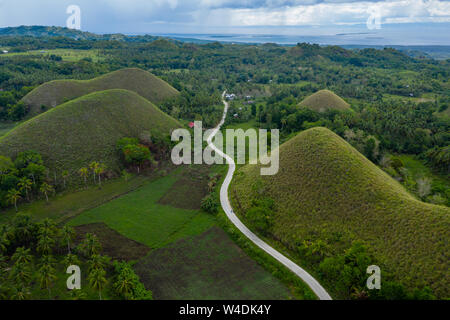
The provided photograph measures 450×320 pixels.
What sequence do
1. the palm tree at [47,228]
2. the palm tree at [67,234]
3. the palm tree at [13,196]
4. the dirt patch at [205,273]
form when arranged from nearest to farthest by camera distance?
the dirt patch at [205,273] → the palm tree at [67,234] → the palm tree at [47,228] → the palm tree at [13,196]

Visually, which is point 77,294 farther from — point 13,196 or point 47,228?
point 13,196

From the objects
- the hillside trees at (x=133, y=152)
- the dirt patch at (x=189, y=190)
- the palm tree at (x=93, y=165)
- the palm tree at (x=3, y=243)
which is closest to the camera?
the palm tree at (x=3, y=243)

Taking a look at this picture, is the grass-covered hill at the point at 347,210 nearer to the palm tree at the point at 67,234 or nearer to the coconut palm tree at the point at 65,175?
the palm tree at the point at 67,234

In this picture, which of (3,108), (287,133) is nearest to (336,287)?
(287,133)

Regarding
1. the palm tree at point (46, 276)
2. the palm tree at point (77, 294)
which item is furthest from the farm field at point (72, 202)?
the palm tree at point (77, 294)

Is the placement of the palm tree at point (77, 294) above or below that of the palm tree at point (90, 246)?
below
